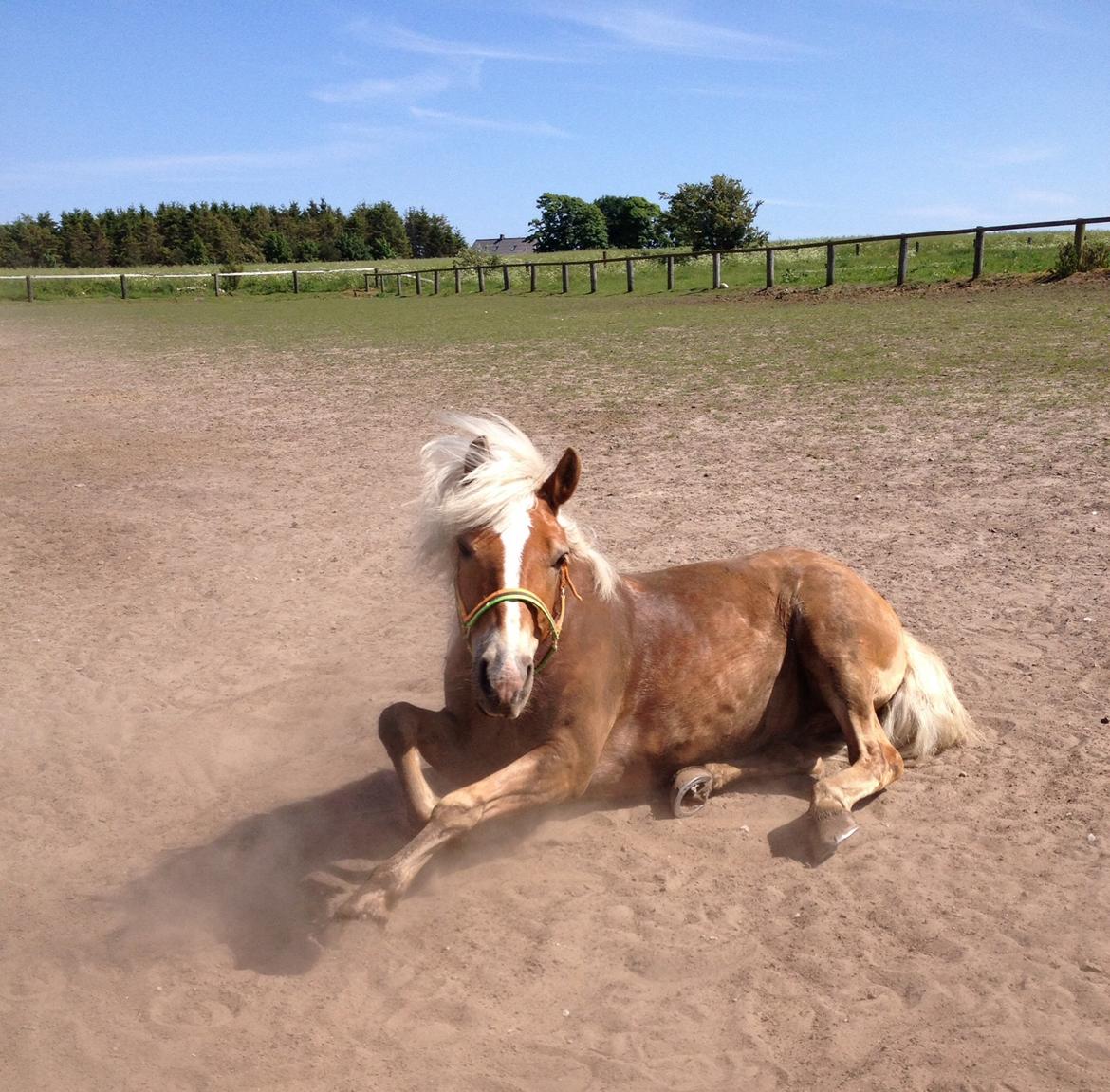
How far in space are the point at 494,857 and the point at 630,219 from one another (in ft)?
372

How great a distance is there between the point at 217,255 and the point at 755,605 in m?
99.3

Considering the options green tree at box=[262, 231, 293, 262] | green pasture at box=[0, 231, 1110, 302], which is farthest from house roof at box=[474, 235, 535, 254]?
green pasture at box=[0, 231, 1110, 302]

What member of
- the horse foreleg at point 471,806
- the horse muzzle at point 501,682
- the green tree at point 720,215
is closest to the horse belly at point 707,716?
the horse foreleg at point 471,806

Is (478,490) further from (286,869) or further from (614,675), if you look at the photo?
(286,869)

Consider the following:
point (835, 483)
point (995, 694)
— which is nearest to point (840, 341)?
point (835, 483)

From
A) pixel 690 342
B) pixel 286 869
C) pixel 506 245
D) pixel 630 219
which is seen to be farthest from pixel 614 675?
pixel 506 245

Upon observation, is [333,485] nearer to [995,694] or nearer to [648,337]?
[995,694]

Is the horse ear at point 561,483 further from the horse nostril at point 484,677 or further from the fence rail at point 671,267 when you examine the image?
the fence rail at point 671,267

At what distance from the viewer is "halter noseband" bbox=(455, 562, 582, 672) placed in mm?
3574

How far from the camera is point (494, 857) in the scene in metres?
4.11

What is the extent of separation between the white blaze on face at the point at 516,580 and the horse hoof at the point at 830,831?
1.40m

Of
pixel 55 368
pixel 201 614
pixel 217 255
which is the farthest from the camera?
pixel 217 255

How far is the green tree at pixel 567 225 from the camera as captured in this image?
10362 centimetres

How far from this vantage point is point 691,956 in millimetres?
3500
